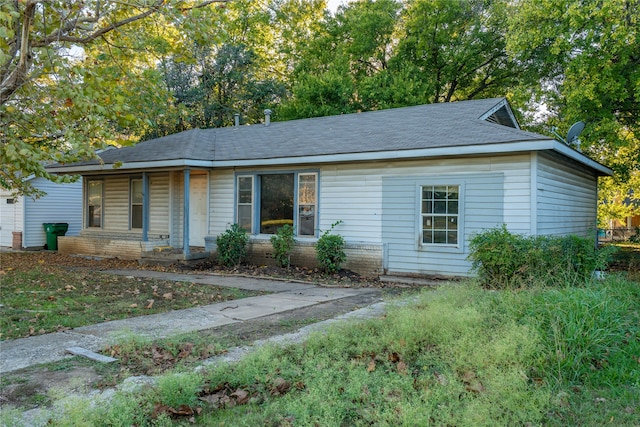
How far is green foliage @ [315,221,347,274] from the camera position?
1112 cm

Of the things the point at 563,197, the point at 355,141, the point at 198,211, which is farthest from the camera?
the point at 198,211

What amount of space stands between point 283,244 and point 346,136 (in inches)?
133

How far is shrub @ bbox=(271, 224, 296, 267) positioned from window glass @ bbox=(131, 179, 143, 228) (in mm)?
5766

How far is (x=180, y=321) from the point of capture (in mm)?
Answer: 6336

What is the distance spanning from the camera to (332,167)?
1180 centimetres

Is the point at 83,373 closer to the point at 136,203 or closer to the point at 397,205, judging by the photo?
the point at 397,205

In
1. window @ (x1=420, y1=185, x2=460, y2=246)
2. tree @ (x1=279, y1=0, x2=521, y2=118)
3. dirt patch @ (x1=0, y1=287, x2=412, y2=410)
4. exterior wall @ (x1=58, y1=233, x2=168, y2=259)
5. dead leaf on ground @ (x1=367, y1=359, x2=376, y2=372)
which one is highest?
tree @ (x1=279, y1=0, x2=521, y2=118)

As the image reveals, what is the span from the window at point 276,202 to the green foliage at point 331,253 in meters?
1.00

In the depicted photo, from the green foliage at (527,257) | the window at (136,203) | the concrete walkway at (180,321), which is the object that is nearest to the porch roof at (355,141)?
the window at (136,203)

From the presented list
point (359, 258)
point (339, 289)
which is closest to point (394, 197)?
point (359, 258)

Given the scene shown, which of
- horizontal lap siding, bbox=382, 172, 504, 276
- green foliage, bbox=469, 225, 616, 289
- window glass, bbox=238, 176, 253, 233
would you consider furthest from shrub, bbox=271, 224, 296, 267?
green foliage, bbox=469, 225, 616, 289

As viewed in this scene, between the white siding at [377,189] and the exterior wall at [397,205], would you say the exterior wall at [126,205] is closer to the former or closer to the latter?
the exterior wall at [397,205]

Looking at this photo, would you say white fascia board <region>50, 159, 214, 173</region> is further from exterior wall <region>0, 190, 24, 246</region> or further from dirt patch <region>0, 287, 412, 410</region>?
dirt patch <region>0, 287, 412, 410</region>

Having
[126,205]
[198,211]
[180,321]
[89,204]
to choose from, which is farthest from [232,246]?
[89,204]
